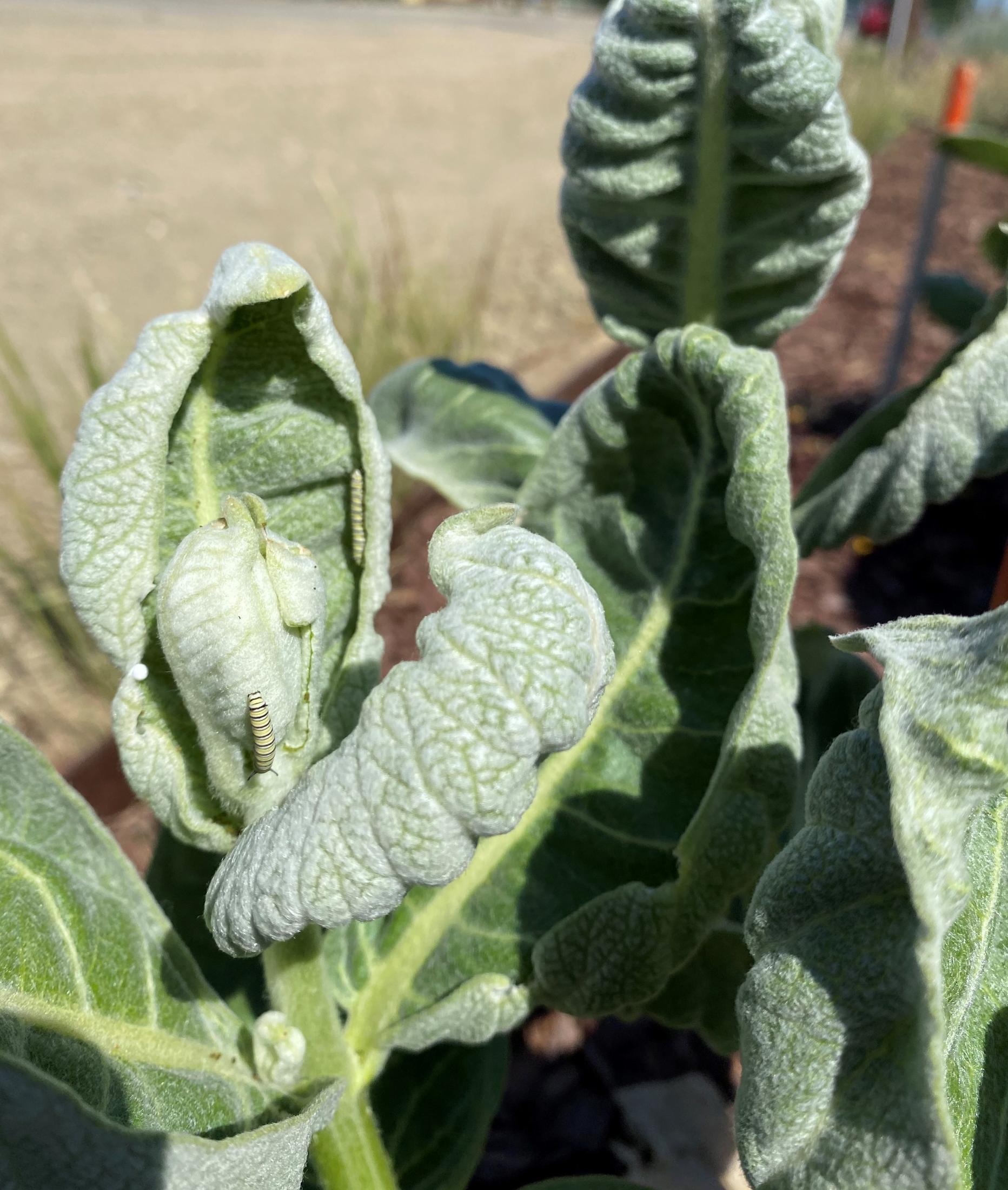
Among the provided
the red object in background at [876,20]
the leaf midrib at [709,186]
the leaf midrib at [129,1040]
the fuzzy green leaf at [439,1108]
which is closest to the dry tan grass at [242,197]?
the fuzzy green leaf at [439,1108]

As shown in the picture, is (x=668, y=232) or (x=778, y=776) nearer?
(x=778, y=776)

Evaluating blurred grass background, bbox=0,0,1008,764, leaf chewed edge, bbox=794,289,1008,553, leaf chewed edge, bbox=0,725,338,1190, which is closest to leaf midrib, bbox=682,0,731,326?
leaf chewed edge, bbox=794,289,1008,553

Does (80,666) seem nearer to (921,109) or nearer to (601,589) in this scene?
(601,589)

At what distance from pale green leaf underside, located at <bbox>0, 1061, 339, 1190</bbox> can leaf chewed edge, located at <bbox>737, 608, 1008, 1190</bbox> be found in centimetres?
34

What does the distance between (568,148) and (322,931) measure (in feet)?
3.07

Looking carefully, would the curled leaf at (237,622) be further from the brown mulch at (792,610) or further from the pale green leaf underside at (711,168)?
the brown mulch at (792,610)

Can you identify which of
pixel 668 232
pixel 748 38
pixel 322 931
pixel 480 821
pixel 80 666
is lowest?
pixel 80 666

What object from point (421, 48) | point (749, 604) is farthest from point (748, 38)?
point (421, 48)

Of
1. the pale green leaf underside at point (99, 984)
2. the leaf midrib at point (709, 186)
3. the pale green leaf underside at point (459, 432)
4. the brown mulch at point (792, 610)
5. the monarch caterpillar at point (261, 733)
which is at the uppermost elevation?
the leaf midrib at point (709, 186)

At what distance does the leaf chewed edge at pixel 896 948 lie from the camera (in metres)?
0.61

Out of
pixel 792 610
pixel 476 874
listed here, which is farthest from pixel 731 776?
pixel 792 610

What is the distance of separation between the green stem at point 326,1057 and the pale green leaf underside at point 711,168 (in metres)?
0.90

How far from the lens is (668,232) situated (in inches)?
53.1

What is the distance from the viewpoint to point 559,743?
0.69 meters
